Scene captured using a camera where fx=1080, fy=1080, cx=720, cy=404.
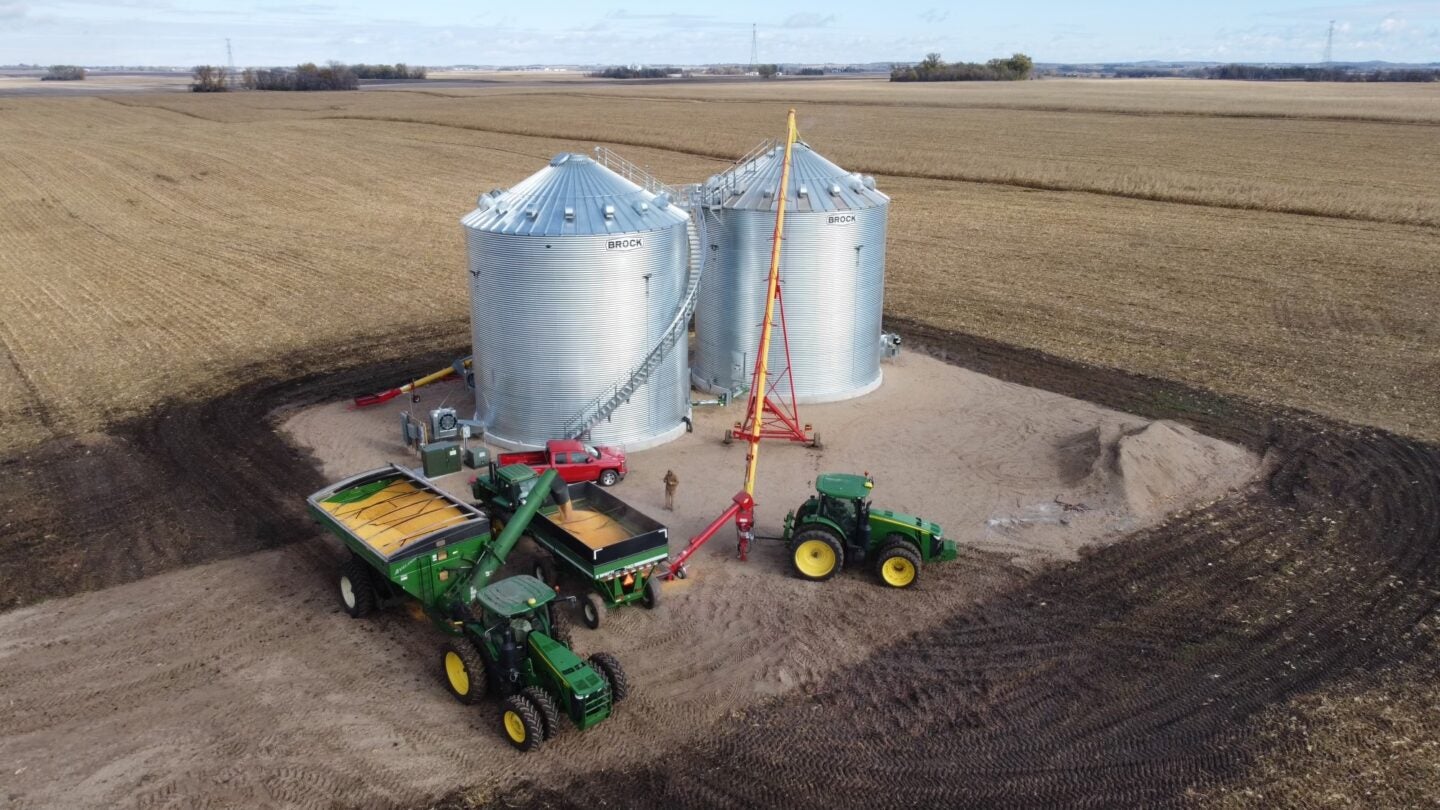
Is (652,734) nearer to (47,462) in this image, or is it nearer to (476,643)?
(476,643)

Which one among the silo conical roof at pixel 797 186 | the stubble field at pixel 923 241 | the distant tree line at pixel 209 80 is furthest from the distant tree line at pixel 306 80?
the silo conical roof at pixel 797 186

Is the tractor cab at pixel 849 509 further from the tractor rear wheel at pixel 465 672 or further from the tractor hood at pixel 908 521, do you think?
the tractor rear wheel at pixel 465 672

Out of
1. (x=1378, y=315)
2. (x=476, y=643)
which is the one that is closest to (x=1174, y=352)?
(x=1378, y=315)

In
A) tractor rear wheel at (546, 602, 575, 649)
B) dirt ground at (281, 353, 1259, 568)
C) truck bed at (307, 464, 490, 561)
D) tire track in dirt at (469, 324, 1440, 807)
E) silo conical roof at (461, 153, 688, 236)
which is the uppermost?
silo conical roof at (461, 153, 688, 236)

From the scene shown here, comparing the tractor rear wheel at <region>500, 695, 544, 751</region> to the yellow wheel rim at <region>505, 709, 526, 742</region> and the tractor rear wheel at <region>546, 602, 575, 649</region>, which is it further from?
the tractor rear wheel at <region>546, 602, 575, 649</region>

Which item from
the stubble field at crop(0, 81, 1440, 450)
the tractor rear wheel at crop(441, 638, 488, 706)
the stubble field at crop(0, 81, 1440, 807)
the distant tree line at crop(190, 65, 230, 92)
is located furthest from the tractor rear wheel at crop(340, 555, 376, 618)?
the distant tree line at crop(190, 65, 230, 92)

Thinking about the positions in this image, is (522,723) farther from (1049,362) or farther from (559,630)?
(1049,362)
